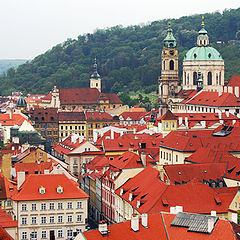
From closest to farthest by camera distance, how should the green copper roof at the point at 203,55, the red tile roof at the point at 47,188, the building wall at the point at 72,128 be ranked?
the red tile roof at the point at 47,188
the building wall at the point at 72,128
the green copper roof at the point at 203,55

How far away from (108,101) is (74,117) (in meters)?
50.2

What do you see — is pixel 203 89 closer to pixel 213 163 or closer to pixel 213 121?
pixel 213 121

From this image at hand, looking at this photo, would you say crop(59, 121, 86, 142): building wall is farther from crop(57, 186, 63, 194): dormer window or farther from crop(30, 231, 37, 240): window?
crop(30, 231, 37, 240): window

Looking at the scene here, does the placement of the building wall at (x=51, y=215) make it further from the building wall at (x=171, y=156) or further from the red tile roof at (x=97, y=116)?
the red tile roof at (x=97, y=116)

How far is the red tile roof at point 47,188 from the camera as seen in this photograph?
61.9m

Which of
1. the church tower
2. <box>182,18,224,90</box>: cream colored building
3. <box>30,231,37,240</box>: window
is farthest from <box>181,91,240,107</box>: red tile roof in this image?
<box>30,231,37,240</box>: window

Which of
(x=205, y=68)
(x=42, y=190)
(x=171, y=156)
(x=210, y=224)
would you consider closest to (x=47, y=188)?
(x=42, y=190)

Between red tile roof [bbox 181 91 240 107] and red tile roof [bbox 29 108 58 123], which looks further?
red tile roof [bbox 29 108 58 123]

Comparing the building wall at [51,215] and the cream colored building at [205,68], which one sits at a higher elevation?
the cream colored building at [205,68]

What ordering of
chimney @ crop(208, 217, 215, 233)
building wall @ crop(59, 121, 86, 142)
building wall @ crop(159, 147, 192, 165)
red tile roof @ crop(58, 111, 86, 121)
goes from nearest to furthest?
1. chimney @ crop(208, 217, 215, 233)
2. building wall @ crop(159, 147, 192, 165)
3. building wall @ crop(59, 121, 86, 142)
4. red tile roof @ crop(58, 111, 86, 121)

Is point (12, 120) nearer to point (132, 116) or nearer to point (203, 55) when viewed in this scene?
point (132, 116)

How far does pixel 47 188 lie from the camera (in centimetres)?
6269

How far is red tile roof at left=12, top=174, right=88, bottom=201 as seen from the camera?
61906 mm

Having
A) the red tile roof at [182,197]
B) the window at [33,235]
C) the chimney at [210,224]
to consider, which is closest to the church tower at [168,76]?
the red tile roof at [182,197]
